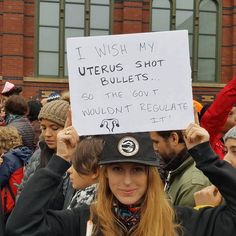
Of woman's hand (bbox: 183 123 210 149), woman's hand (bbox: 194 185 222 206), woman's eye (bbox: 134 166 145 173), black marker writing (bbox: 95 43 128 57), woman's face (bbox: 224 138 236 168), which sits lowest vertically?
woman's hand (bbox: 194 185 222 206)

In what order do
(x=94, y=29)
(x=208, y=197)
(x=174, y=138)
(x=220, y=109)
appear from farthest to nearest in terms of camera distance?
(x=94, y=29) < (x=220, y=109) < (x=174, y=138) < (x=208, y=197)

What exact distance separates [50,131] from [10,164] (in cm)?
88

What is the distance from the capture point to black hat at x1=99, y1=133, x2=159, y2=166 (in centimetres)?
220

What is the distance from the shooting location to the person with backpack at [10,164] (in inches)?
175

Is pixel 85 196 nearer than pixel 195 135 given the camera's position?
No

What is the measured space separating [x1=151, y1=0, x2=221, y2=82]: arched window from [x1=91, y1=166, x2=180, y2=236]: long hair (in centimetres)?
1120

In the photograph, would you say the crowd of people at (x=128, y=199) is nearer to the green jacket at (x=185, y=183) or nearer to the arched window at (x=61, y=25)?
the green jacket at (x=185, y=183)

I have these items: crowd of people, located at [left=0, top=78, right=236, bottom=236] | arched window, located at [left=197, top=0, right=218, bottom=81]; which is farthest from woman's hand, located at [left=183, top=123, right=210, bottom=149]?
arched window, located at [left=197, top=0, right=218, bottom=81]

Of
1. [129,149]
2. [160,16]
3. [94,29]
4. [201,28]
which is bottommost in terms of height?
[129,149]

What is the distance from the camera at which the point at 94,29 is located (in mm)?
12914

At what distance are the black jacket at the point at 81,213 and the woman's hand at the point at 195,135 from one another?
0.08 ft

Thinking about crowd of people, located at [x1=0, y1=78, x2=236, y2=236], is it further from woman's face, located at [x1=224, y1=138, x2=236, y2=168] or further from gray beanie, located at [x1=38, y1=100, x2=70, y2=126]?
gray beanie, located at [x1=38, y1=100, x2=70, y2=126]

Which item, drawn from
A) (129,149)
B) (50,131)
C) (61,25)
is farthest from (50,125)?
(61,25)

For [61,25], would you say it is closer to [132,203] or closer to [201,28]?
[201,28]
